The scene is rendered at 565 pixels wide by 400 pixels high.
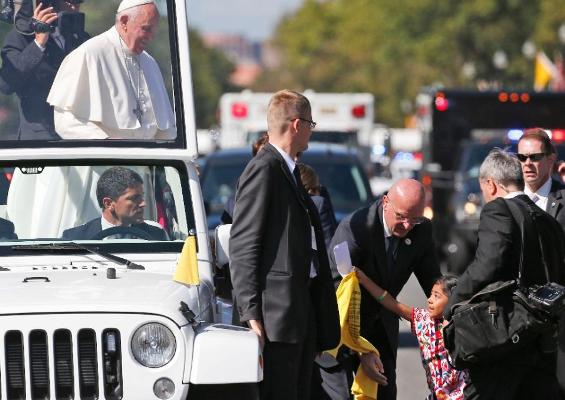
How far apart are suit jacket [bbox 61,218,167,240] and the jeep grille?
115cm

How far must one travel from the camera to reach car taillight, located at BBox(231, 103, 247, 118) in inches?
1045

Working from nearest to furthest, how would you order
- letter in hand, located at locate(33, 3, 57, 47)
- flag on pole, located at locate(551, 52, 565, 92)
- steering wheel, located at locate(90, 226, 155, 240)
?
1. steering wheel, located at locate(90, 226, 155, 240)
2. letter in hand, located at locate(33, 3, 57, 47)
3. flag on pole, located at locate(551, 52, 565, 92)

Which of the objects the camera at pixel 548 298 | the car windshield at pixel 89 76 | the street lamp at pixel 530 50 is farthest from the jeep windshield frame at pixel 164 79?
the street lamp at pixel 530 50

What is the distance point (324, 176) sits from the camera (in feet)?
48.2

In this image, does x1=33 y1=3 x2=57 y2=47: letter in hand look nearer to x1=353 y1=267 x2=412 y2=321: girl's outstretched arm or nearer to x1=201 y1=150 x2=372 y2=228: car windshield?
x1=353 y1=267 x2=412 y2=321: girl's outstretched arm

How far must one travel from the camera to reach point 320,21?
4801 inches

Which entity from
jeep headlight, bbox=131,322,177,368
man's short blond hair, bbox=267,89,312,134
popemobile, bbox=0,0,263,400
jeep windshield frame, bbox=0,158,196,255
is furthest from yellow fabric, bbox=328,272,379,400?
jeep headlight, bbox=131,322,177,368

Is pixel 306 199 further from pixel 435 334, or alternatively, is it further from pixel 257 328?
pixel 435 334

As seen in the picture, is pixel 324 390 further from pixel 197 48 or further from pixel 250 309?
pixel 197 48

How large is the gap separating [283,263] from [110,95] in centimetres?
158

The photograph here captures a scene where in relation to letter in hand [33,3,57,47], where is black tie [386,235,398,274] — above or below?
below

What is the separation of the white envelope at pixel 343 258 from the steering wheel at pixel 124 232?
943mm

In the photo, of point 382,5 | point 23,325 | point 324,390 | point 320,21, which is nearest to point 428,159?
point 324,390

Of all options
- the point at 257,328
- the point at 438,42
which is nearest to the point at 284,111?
the point at 257,328
